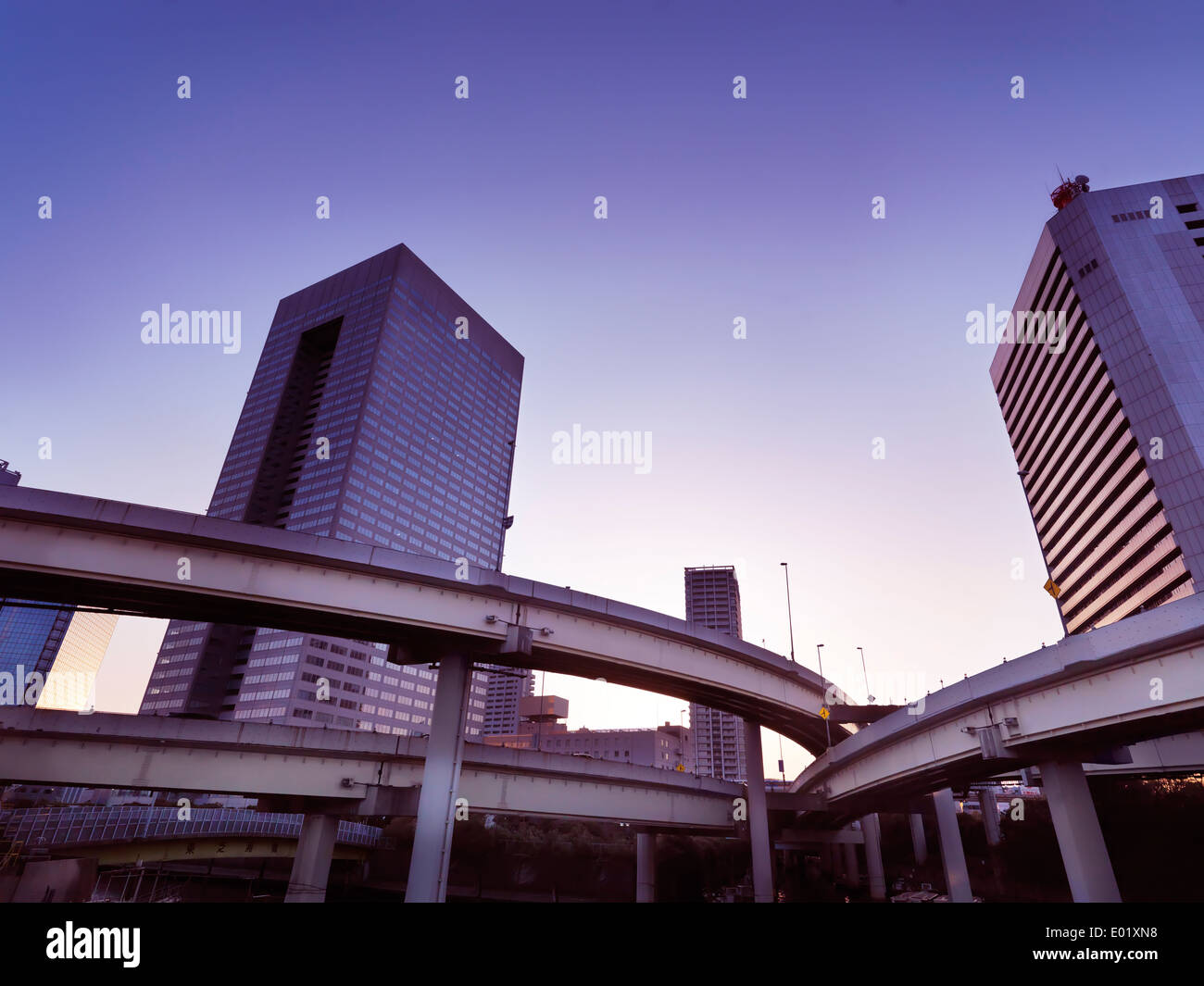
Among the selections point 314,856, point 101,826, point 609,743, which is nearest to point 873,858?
point 314,856

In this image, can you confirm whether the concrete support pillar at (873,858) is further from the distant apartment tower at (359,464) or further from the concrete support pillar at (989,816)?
the distant apartment tower at (359,464)

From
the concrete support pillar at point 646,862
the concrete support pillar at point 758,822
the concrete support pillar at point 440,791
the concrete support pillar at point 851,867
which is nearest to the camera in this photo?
the concrete support pillar at point 440,791

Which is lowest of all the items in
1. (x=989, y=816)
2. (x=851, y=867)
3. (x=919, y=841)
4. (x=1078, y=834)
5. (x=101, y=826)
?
(x=851, y=867)

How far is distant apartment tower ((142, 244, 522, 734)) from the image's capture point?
12975 centimetres

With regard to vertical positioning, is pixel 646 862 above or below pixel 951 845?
below

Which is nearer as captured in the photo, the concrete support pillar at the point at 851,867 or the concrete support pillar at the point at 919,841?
the concrete support pillar at the point at 851,867

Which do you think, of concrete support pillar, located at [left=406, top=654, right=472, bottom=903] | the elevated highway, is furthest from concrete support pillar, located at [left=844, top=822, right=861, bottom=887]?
concrete support pillar, located at [left=406, top=654, right=472, bottom=903]

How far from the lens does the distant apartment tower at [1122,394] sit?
79.5 m

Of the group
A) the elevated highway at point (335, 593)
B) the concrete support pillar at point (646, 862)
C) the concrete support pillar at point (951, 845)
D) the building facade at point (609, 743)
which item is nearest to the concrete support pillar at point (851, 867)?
the concrete support pillar at point (951, 845)

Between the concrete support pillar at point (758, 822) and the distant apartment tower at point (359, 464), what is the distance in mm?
104435

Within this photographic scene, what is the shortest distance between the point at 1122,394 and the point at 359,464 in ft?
452

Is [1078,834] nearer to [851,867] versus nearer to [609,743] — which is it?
[851,867]

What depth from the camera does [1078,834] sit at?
22.7m

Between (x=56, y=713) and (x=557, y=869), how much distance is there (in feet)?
179
